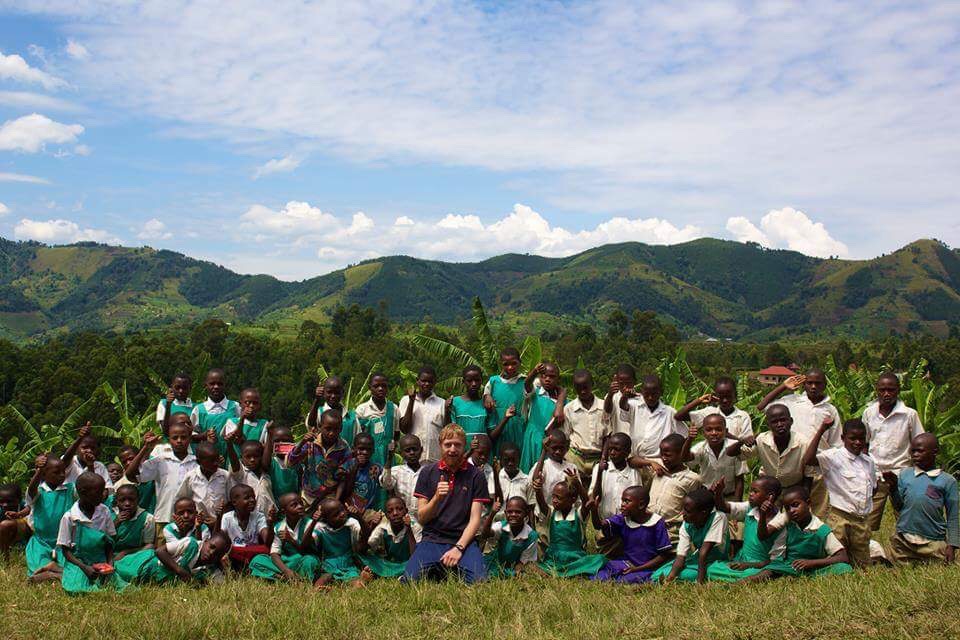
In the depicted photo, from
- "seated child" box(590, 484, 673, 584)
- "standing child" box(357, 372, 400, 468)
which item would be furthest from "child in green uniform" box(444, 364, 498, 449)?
"seated child" box(590, 484, 673, 584)

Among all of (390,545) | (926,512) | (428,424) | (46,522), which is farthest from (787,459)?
(46,522)

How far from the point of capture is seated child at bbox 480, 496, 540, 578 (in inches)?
298

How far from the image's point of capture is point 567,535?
304 inches

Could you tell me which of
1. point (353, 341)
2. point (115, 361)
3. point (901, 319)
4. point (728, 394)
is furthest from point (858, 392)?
point (901, 319)

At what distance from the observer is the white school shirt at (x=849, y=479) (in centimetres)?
728

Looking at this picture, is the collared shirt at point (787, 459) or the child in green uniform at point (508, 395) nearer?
the collared shirt at point (787, 459)

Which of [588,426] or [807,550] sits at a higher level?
[588,426]

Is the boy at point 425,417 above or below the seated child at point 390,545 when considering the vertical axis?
above

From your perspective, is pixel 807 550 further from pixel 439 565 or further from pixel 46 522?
pixel 46 522

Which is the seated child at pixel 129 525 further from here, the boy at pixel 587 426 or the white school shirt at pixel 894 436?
the white school shirt at pixel 894 436

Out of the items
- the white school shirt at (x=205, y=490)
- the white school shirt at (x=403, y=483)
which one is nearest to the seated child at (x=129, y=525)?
the white school shirt at (x=205, y=490)

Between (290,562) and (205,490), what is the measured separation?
3.97 feet

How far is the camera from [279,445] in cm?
823

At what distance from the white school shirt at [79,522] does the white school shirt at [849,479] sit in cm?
683
